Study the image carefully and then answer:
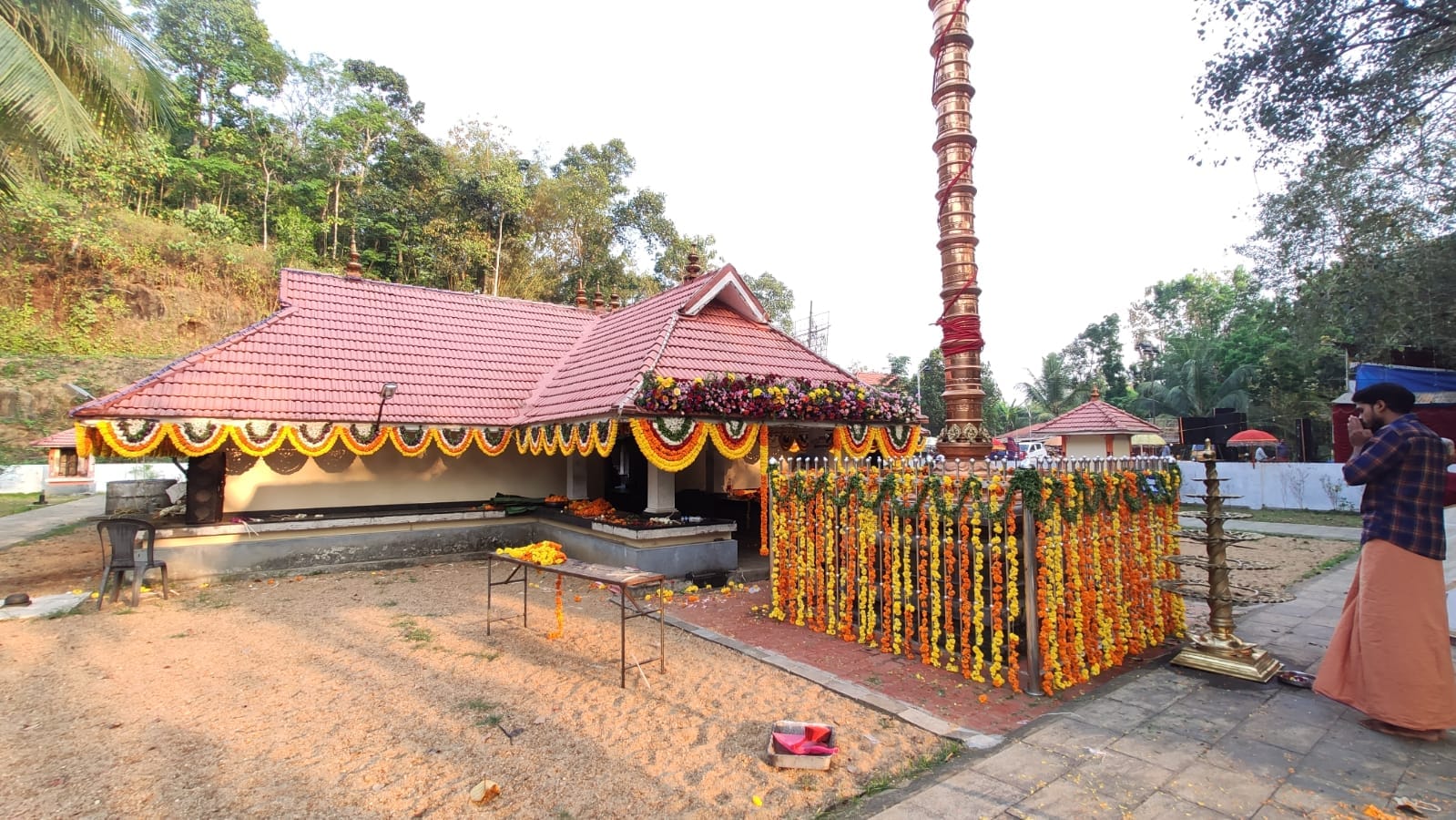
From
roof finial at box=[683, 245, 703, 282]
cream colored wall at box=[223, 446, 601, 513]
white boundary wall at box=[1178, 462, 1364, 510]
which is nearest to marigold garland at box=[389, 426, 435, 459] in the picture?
cream colored wall at box=[223, 446, 601, 513]

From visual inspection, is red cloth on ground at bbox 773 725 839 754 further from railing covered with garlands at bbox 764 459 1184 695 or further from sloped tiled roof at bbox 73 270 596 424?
sloped tiled roof at bbox 73 270 596 424

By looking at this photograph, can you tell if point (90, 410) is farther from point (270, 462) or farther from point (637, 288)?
point (637, 288)

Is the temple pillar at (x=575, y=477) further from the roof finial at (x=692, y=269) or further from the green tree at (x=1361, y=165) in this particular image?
the green tree at (x=1361, y=165)

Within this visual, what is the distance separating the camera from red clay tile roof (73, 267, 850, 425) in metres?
8.60

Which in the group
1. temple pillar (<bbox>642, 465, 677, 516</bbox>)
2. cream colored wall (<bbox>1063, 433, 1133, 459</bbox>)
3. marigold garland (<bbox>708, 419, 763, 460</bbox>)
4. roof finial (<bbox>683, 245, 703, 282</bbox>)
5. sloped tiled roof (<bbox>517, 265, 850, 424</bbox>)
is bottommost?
temple pillar (<bbox>642, 465, 677, 516</bbox>)

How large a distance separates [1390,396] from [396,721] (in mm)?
6606

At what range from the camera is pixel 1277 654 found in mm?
5145

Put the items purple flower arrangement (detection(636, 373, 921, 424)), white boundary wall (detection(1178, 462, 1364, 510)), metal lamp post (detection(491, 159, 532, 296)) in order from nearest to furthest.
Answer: purple flower arrangement (detection(636, 373, 921, 424)) → white boundary wall (detection(1178, 462, 1364, 510)) → metal lamp post (detection(491, 159, 532, 296))

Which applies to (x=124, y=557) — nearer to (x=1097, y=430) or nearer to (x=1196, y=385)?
(x=1097, y=430)

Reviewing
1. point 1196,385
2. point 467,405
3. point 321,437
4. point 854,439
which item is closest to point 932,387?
point 1196,385

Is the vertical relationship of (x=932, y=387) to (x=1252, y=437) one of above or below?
above

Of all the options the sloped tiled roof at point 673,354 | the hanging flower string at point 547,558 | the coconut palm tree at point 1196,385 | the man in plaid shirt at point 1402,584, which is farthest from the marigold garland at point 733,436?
the coconut palm tree at point 1196,385

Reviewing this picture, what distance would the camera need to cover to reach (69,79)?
8.55m

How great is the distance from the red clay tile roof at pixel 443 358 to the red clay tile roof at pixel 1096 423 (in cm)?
1104
